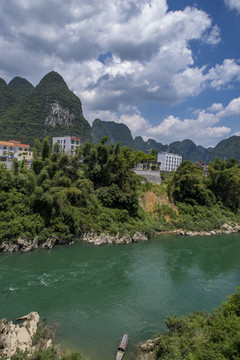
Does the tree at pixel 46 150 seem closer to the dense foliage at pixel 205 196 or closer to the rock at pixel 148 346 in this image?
the dense foliage at pixel 205 196

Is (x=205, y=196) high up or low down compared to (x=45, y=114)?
down

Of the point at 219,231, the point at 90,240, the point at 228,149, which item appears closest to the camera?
the point at 90,240

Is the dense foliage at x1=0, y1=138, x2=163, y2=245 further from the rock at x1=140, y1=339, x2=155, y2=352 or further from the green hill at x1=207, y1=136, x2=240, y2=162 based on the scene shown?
the green hill at x1=207, y1=136, x2=240, y2=162

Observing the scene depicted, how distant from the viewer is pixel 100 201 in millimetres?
23375

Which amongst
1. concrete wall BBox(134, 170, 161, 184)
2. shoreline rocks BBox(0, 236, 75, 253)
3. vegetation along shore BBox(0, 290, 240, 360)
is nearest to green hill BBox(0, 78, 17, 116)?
concrete wall BBox(134, 170, 161, 184)

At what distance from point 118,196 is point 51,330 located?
1541 cm

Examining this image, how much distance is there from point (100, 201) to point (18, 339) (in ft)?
53.1

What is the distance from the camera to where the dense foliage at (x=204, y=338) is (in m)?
5.70

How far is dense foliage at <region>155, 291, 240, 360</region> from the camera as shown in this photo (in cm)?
570

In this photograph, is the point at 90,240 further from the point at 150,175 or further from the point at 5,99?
the point at 5,99

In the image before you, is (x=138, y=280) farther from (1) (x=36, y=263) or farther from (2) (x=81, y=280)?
(1) (x=36, y=263)

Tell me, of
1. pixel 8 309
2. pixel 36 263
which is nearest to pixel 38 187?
pixel 36 263

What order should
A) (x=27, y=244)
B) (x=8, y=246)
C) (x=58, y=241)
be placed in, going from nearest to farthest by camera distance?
(x=8, y=246) → (x=27, y=244) → (x=58, y=241)

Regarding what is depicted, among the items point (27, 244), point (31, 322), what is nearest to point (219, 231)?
point (27, 244)
